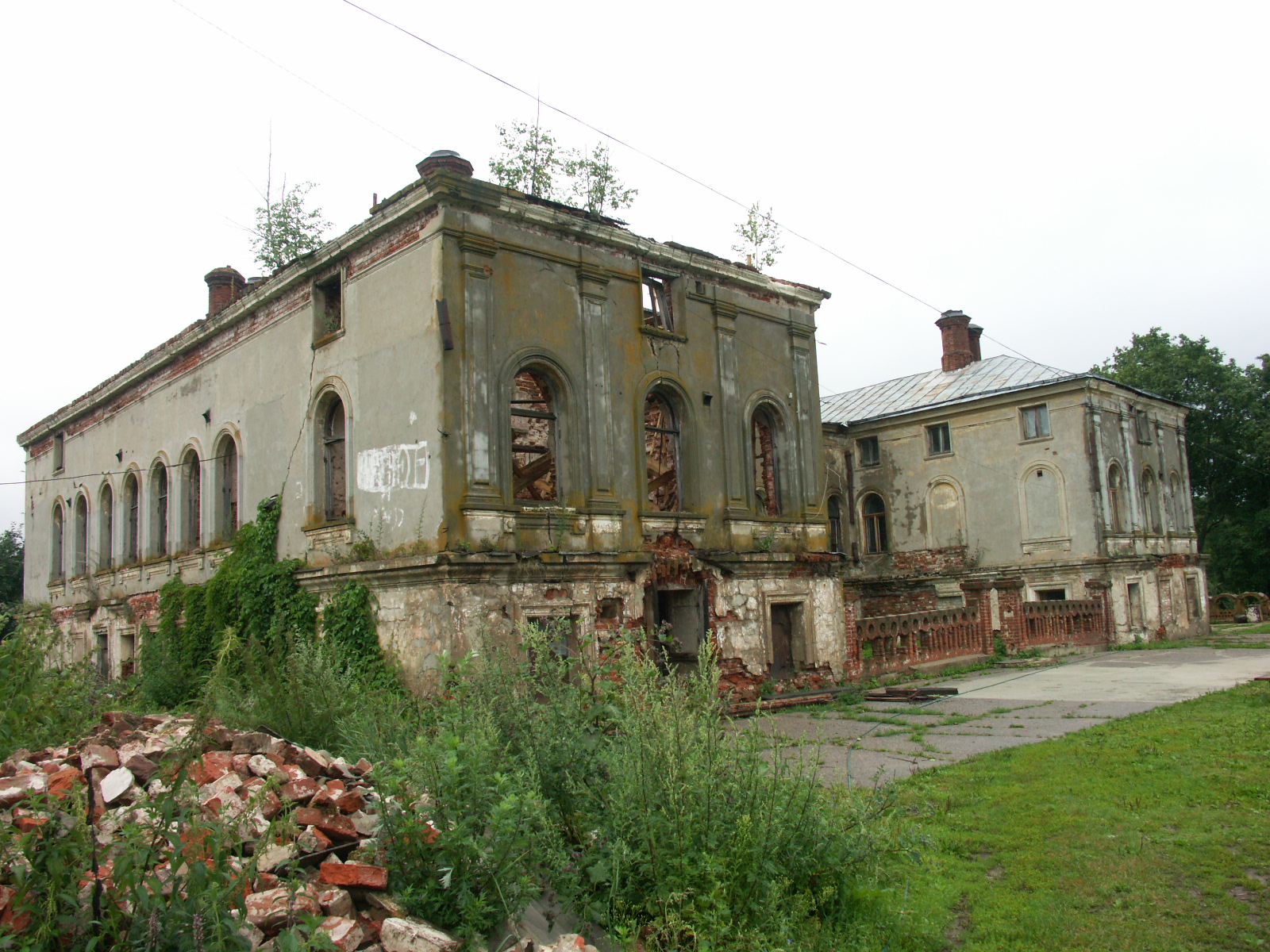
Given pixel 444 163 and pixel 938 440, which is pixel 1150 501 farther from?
pixel 444 163

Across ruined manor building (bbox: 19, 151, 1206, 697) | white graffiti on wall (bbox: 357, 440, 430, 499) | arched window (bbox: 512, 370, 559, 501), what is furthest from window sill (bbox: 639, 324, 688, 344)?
white graffiti on wall (bbox: 357, 440, 430, 499)

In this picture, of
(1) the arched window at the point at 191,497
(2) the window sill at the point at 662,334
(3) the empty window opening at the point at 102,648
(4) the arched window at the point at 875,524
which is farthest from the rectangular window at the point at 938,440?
(3) the empty window opening at the point at 102,648

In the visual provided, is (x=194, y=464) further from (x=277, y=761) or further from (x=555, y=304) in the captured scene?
(x=277, y=761)

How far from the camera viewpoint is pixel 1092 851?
5.95 m

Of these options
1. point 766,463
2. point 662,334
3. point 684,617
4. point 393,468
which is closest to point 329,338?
point 393,468

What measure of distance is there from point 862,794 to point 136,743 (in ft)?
15.3

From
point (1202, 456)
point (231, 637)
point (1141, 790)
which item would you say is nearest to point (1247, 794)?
point (1141, 790)

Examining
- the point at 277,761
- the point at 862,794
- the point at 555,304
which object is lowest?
the point at 862,794

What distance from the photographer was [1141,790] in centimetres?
741

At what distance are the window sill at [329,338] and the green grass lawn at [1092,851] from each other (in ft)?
34.9

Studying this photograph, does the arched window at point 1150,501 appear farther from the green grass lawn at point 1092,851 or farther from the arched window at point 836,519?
the green grass lawn at point 1092,851

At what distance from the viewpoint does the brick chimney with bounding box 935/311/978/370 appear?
29672mm

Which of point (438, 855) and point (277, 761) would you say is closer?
point (438, 855)

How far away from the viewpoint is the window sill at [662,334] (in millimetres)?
14898
